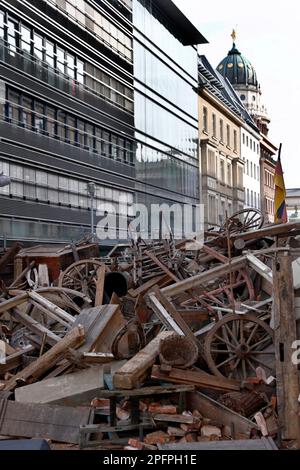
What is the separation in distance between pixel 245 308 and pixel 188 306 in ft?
5.80

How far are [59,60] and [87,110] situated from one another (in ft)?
12.4

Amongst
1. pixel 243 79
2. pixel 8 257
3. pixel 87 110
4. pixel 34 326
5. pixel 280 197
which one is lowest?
pixel 34 326

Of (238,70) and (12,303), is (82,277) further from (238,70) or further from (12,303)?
(238,70)

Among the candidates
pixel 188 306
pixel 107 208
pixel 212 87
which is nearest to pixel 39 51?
pixel 107 208

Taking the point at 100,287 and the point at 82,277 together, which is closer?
the point at 100,287

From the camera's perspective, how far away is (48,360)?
10281mm

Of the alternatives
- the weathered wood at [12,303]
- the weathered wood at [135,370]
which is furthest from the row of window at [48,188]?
the weathered wood at [135,370]

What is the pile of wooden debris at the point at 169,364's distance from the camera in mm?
8461

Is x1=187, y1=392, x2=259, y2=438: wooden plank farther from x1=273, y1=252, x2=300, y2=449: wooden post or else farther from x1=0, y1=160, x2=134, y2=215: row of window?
x1=0, y1=160, x2=134, y2=215: row of window

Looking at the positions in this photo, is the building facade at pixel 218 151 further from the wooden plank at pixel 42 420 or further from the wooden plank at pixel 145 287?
the wooden plank at pixel 42 420

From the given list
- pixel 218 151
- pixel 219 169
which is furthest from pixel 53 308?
pixel 219 169

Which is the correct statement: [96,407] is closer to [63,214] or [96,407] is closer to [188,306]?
[188,306]

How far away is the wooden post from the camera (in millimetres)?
8266

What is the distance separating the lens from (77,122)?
38.8m
